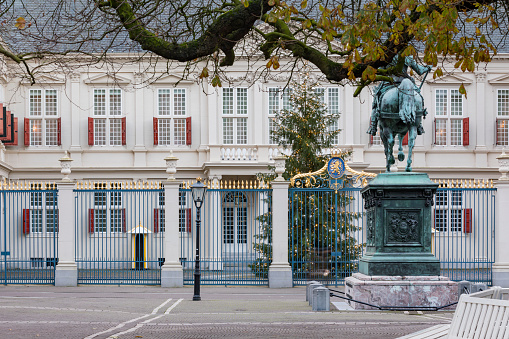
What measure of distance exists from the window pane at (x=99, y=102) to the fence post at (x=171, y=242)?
43.4 ft

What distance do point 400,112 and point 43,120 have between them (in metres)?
21.5

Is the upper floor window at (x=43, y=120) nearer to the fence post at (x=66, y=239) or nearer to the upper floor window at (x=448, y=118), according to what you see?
the fence post at (x=66, y=239)

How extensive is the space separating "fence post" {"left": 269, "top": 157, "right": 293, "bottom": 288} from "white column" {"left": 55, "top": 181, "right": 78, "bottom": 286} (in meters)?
4.66

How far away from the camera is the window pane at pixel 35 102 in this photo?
31500 millimetres

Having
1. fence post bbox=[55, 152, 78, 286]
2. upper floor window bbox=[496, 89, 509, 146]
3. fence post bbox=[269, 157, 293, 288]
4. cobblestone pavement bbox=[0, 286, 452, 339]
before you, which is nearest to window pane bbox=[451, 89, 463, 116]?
upper floor window bbox=[496, 89, 509, 146]

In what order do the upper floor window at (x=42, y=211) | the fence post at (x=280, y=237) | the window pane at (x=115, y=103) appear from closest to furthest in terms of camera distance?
the fence post at (x=280, y=237)
the upper floor window at (x=42, y=211)
the window pane at (x=115, y=103)

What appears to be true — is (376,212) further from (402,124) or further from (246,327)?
(246,327)

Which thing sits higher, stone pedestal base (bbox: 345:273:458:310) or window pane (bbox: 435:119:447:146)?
window pane (bbox: 435:119:447:146)

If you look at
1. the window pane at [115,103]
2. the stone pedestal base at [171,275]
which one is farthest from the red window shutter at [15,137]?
the stone pedestal base at [171,275]

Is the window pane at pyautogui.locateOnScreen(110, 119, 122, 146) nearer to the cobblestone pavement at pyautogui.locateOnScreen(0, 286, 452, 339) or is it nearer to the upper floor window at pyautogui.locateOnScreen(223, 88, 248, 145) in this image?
the upper floor window at pyautogui.locateOnScreen(223, 88, 248, 145)

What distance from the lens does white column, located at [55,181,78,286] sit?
62.8ft

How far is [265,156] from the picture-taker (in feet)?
102

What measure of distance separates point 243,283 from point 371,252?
750 cm

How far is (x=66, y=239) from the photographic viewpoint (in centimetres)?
1927
